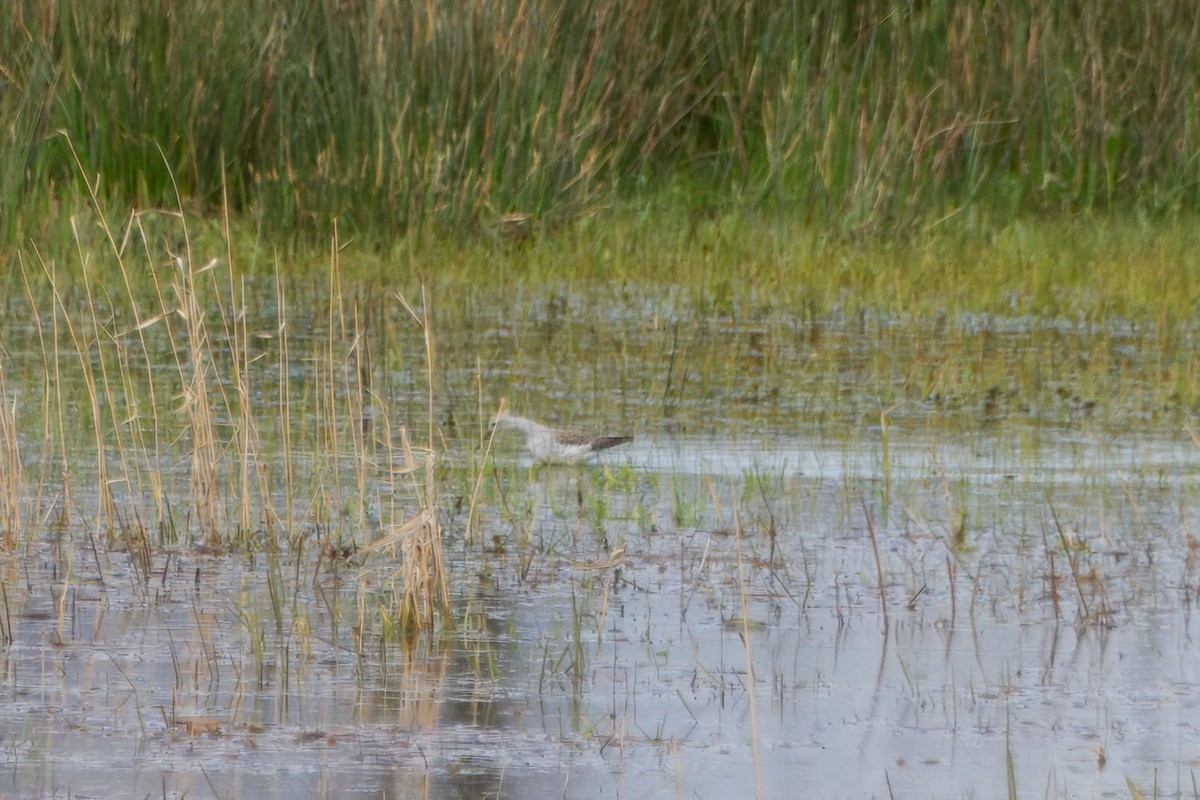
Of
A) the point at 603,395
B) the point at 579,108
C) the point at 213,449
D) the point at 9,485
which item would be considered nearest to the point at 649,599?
the point at 213,449

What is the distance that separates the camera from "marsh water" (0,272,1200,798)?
440 centimetres

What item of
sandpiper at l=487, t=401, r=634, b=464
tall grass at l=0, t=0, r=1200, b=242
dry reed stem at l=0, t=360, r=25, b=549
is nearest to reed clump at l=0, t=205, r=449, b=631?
dry reed stem at l=0, t=360, r=25, b=549

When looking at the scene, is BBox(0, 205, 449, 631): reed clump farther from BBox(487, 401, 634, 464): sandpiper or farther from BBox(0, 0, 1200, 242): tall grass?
BBox(0, 0, 1200, 242): tall grass

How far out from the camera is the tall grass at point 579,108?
39.6 ft

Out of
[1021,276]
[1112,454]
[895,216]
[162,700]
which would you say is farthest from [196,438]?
[895,216]

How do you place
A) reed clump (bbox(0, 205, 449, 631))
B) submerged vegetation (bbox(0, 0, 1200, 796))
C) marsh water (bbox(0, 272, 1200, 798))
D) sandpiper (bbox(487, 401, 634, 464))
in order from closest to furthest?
marsh water (bbox(0, 272, 1200, 798)), submerged vegetation (bbox(0, 0, 1200, 796)), reed clump (bbox(0, 205, 449, 631)), sandpiper (bbox(487, 401, 634, 464))

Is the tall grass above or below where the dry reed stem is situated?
above

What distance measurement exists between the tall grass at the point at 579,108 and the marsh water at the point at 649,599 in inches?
125

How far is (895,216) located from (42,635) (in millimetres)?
8008

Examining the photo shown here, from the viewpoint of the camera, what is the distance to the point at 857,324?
33.4ft

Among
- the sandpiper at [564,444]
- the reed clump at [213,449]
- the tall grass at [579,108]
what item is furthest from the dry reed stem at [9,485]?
the tall grass at [579,108]

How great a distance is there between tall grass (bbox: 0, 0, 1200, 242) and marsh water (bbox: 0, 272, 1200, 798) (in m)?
3.19

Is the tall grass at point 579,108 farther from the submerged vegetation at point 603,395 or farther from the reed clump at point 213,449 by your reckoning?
the reed clump at point 213,449

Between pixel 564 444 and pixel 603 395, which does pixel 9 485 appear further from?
pixel 603 395
